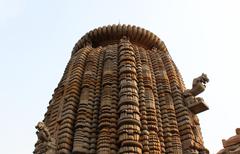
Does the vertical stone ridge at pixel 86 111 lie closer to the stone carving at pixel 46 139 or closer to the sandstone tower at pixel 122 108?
the sandstone tower at pixel 122 108

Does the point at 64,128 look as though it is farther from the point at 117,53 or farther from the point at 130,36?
the point at 130,36

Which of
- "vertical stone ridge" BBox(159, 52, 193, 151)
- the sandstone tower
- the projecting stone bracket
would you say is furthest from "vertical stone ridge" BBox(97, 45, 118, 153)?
the projecting stone bracket

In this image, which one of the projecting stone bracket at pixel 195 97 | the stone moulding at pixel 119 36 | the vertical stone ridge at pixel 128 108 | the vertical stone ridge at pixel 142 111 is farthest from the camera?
the stone moulding at pixel 119 36

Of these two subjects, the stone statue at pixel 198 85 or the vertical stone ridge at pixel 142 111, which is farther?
the stone statue at pixel 198 85

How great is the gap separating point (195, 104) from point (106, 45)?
5044 millimetres

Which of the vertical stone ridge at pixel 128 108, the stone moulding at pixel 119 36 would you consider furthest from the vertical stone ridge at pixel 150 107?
the stone moulding at pixel 119 36

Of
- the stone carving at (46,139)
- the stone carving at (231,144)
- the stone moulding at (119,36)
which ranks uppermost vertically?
the stone moulding at (119,36)

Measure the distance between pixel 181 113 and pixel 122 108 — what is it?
2.17m

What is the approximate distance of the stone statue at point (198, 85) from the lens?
12.7 metres

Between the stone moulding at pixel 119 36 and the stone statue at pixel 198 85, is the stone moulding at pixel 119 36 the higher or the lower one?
the higher one

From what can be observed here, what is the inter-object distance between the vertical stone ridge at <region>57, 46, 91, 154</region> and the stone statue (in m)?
3.36

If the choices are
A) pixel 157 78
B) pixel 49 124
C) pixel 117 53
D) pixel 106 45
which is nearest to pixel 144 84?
pixel 157 78

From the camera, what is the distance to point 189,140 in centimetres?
1105

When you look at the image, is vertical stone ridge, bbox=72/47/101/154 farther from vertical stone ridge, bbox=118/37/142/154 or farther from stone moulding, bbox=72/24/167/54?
stone moulding, bbox=72/24/167/54
